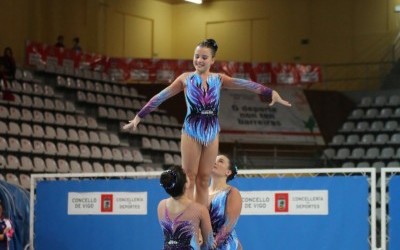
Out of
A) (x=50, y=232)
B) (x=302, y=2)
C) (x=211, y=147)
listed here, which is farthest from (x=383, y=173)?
(x=302, y=2)

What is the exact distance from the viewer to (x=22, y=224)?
35.3 feet

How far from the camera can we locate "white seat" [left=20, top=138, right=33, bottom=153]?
573 inches

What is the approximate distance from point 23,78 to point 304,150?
6.85 metres

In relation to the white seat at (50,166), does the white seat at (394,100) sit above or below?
above

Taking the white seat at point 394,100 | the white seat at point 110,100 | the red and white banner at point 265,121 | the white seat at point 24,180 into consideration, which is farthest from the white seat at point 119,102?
the white seat at point 394,100

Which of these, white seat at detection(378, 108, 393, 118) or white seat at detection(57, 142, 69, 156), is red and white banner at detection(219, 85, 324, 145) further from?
white seat at detection(57, 142, 69, 156)

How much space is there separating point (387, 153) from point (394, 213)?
9092mm

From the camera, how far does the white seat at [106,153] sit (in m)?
16.1

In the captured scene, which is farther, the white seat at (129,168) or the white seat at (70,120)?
the white seat at (70,120)

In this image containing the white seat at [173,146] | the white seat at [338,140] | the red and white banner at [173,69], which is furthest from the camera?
the red and white banner at [173,69]

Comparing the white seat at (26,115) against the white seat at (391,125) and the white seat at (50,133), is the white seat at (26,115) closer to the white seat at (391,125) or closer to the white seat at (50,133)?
the white seat at (50,133)

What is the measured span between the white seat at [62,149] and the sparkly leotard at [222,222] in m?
10.00

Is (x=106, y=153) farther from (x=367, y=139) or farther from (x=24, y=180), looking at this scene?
(x=367, y=139)

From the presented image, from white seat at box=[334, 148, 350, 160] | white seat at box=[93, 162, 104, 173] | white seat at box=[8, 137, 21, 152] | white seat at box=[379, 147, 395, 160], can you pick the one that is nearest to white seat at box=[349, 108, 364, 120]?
white seat at box=[334, 148, 350, 160]
